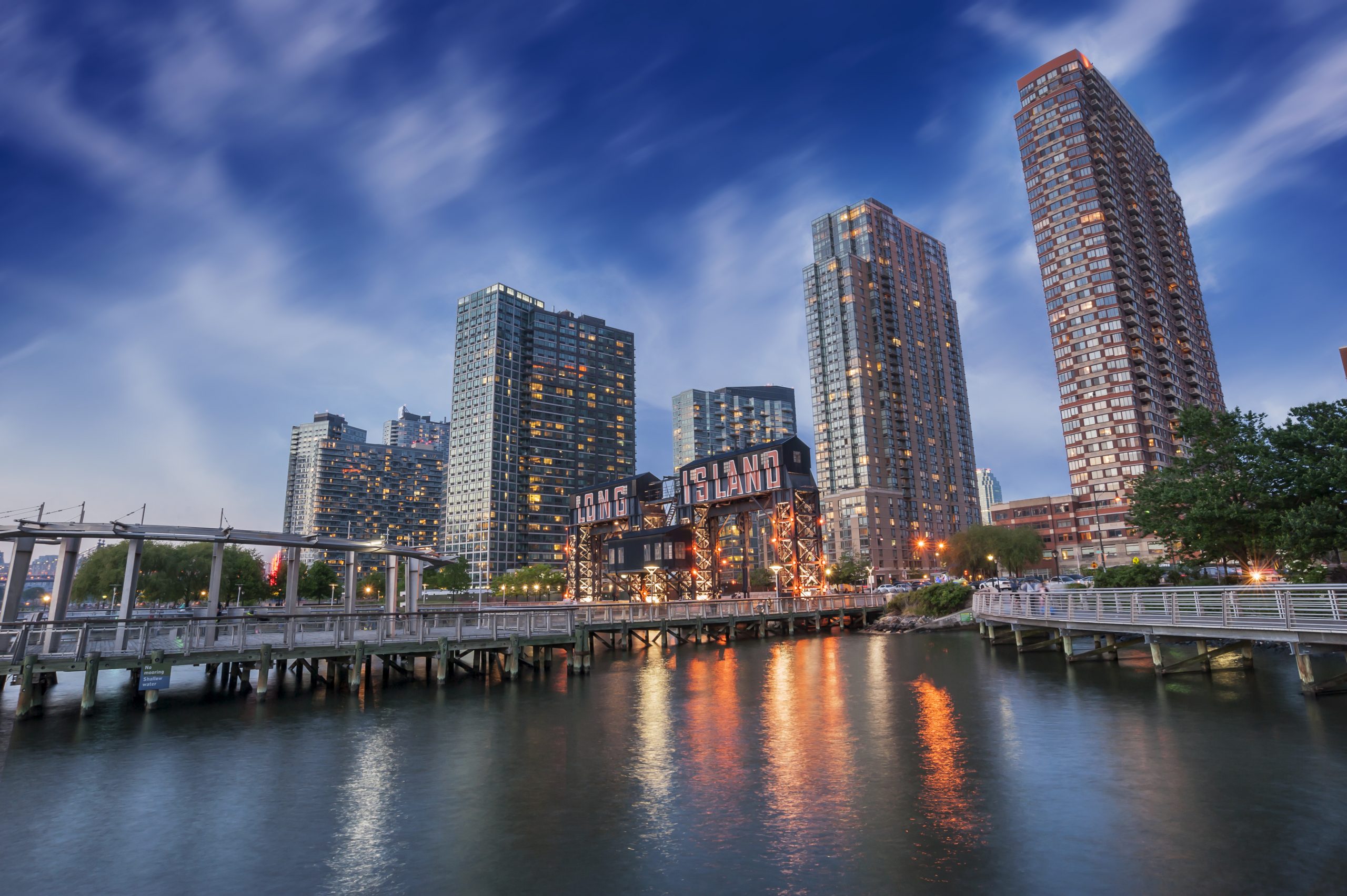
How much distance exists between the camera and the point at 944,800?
54.7ft

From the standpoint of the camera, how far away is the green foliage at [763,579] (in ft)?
518

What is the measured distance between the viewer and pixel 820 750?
22.1m

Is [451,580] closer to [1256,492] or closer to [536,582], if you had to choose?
[536,582]

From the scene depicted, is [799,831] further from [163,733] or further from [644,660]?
[644,660]

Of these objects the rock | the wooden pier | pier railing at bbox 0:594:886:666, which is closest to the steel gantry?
the rock

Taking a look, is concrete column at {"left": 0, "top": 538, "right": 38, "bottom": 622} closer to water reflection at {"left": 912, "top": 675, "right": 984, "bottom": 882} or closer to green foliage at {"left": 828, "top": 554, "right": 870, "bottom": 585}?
water reflection at {"left": 912, "top": 675, "right": 984, "bottom": 882}

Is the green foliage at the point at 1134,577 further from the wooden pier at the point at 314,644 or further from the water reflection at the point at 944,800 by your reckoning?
the wooden pier at the point at 314,644

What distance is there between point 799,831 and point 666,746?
881 cm

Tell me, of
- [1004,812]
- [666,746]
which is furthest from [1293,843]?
[666,746]

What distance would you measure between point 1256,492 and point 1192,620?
1944cm

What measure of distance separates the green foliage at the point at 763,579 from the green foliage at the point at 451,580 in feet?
217

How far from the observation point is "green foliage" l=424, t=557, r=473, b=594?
6378 inches

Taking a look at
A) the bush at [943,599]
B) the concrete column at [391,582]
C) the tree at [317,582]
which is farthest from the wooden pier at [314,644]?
the tree at [317,582]

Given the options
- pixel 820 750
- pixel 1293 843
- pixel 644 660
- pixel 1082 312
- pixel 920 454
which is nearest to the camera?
pixel 1293 843
